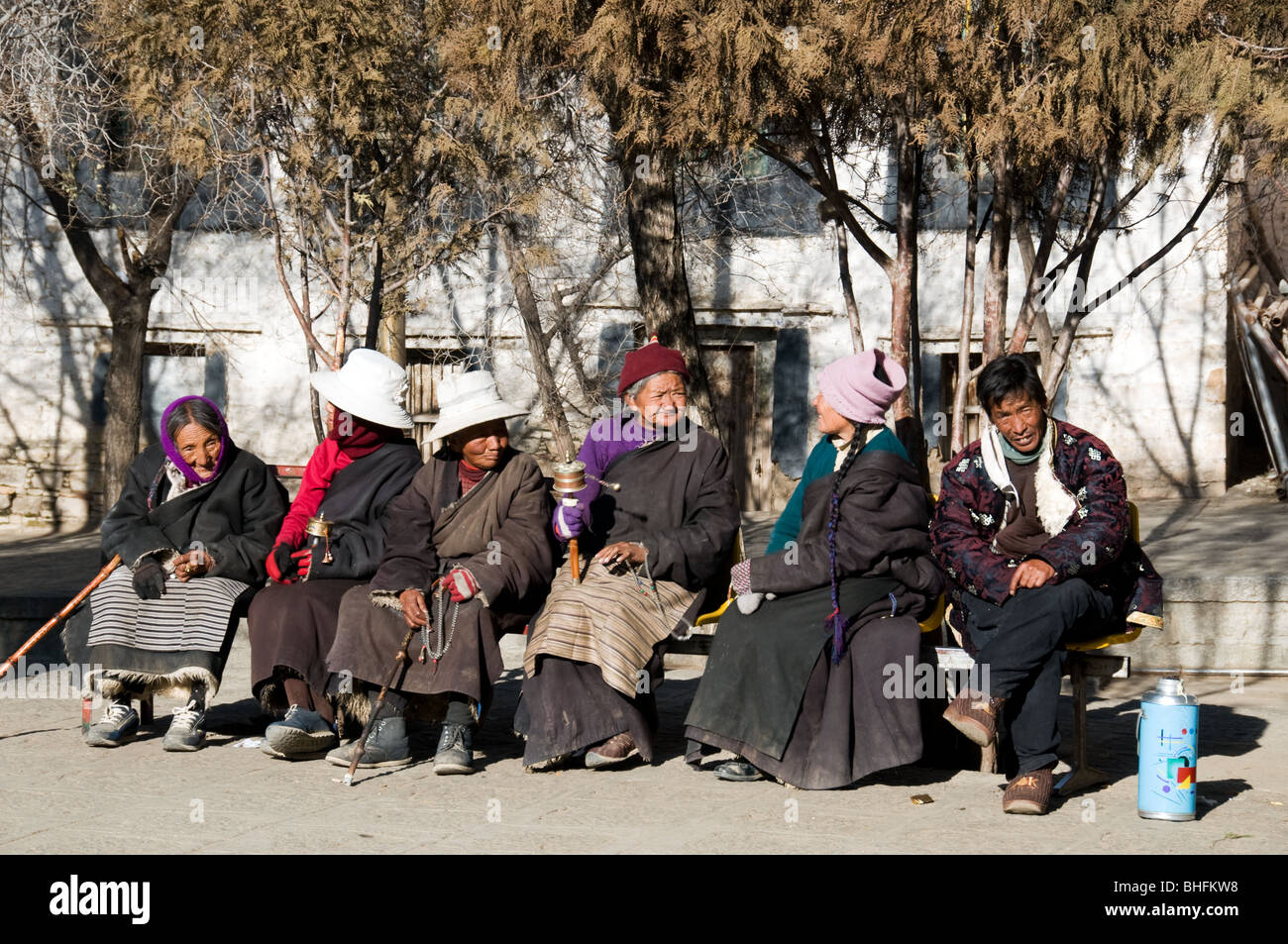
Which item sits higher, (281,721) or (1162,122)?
(1162,122)

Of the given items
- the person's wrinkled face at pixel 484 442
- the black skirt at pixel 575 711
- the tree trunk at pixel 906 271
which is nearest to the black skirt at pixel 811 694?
the black skirt at pixel 575 711

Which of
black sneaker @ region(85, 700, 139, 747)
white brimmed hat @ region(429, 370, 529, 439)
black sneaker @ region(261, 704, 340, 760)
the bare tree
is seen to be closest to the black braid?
white brimmed hat @ region(429, 370, 529, 439)

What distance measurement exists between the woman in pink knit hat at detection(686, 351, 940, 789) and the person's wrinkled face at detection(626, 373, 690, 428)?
2.12 ft

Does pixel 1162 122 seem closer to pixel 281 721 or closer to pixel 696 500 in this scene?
pixel 696 500

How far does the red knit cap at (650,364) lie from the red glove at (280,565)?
59.5 inches

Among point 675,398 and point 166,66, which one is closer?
point 675,398

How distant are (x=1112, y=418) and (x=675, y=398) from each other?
10603mm

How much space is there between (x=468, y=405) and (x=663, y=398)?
76 cm

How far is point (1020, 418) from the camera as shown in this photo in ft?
17.4

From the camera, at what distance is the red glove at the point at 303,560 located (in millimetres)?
6164

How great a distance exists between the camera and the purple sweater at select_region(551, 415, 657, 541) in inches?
234

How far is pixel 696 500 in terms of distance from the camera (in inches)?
233
